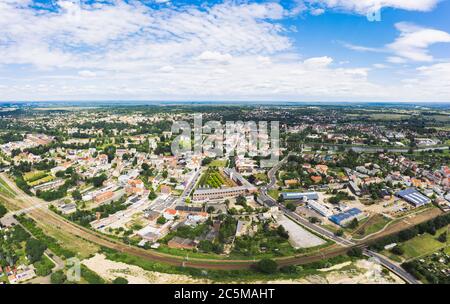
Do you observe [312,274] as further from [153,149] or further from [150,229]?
[153,149]

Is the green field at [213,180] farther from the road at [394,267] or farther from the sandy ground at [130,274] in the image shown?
the road at [394,267]

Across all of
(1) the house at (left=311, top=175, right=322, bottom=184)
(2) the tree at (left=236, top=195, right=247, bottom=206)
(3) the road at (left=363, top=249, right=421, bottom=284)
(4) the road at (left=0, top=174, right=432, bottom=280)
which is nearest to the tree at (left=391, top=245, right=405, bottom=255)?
(3) the road at (left=363, top=249, right=421, bottom=284)

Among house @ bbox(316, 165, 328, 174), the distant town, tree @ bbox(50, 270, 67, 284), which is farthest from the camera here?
house @ bbox(316, 165, 328, 174)

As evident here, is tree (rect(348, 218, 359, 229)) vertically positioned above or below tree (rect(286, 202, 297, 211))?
below

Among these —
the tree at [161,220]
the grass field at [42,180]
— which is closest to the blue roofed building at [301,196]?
the tree at [161,220]

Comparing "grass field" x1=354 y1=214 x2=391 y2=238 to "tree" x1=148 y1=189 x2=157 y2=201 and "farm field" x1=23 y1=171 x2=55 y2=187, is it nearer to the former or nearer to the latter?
"tree" x1=148 y1=189 x2=157 y2=201

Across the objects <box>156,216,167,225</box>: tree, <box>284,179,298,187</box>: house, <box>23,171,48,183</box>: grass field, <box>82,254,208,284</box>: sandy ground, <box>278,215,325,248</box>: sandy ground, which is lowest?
<box>278,215,325,248</box>: sandy ground
